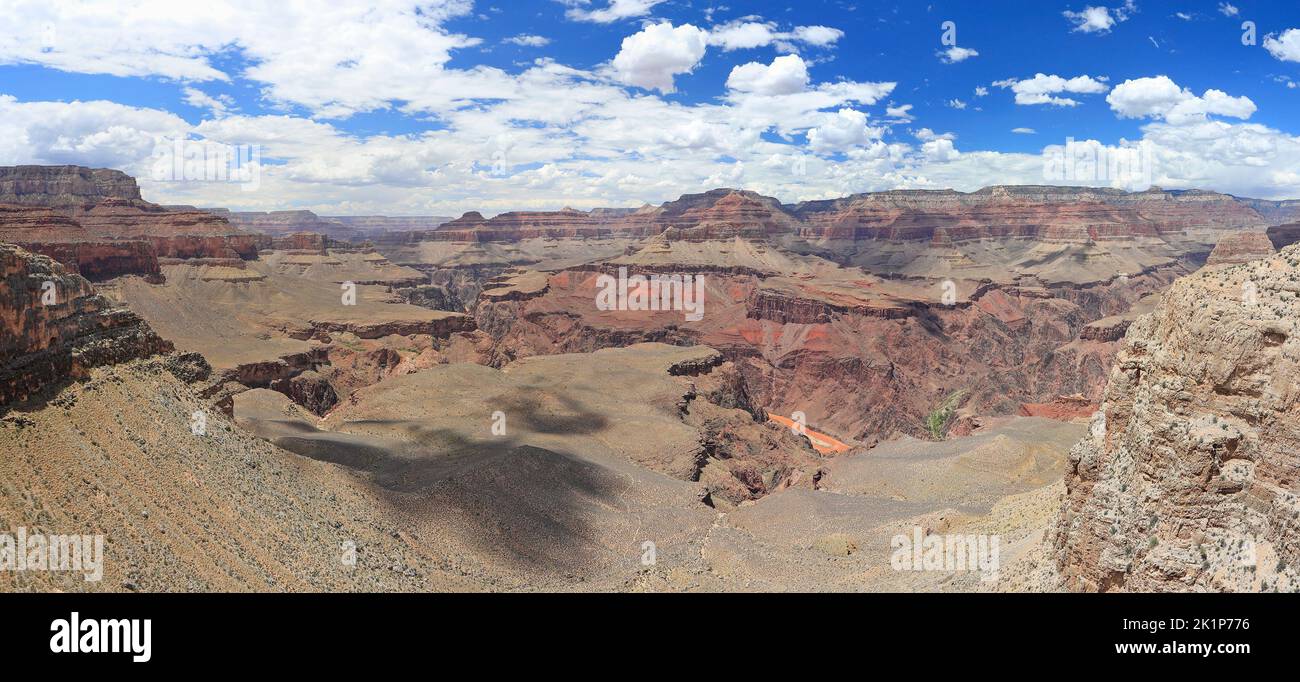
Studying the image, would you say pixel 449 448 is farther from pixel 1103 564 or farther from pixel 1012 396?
pixel 1012 396

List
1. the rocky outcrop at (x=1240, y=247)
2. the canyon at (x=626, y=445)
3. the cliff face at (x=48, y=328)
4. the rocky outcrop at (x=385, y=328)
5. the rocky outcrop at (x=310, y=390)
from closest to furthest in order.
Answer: the canyon at (x=626, y=445)
the cliff face at (x=48, y=328)
the rocky outcrop at (x=310, y=390)
the rocky outcrop at (x=385, y=328)
the rocky outcrop at (x=1240, y=247)

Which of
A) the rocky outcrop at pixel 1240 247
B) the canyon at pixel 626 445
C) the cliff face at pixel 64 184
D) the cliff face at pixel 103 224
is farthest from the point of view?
the cliff face at pixel 64 184

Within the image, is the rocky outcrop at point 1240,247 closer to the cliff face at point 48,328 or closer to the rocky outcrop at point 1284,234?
the rocky outcrop at point 1284,234

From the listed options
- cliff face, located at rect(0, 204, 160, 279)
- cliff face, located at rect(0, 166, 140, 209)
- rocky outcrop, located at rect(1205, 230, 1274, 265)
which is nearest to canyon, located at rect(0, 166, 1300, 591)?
cliff face, located at rect(0, 204, 160, 279)

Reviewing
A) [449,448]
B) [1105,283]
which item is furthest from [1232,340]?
[1105,283]

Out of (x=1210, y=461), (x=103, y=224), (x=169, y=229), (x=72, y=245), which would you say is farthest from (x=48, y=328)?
(x=103, y=224)

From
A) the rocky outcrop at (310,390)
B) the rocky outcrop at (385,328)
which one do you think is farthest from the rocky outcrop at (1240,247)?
the rocky outcrop at (310,390)
